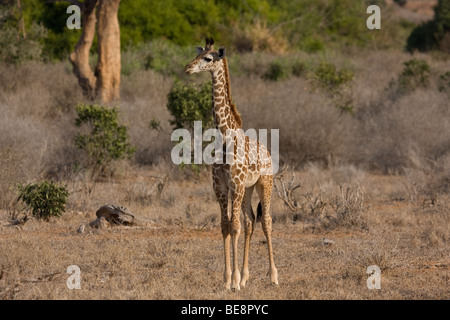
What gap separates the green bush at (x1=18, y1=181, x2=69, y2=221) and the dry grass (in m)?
0.22

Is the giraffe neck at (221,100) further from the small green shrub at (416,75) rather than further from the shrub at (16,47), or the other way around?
the shrub at (16,47)

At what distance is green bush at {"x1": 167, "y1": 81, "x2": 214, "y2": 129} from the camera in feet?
45.0

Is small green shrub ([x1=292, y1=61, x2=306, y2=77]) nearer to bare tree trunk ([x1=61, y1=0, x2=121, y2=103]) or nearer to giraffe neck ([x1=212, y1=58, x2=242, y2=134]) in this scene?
bare tree trunk ([x1=61, y1=0, x2=121, y2=103])

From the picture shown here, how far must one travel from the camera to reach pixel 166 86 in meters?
20.3

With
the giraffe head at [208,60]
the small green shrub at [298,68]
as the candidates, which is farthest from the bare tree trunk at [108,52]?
the giraffe head at [208,60]

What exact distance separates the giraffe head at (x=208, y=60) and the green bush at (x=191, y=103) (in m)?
6.88

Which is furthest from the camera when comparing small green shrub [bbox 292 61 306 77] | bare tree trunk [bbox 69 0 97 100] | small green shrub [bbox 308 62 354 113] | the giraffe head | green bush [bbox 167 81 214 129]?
small green shrub [bbox 292 61 306 77]

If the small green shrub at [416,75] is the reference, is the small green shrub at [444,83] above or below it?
below

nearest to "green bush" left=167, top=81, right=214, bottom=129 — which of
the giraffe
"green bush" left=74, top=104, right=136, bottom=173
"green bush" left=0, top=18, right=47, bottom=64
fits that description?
"green bush" left=74, top=104, right=136, bottom=173

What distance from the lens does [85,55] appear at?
18.3 m

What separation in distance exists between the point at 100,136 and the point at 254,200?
11.4 ft

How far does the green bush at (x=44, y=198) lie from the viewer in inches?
409
